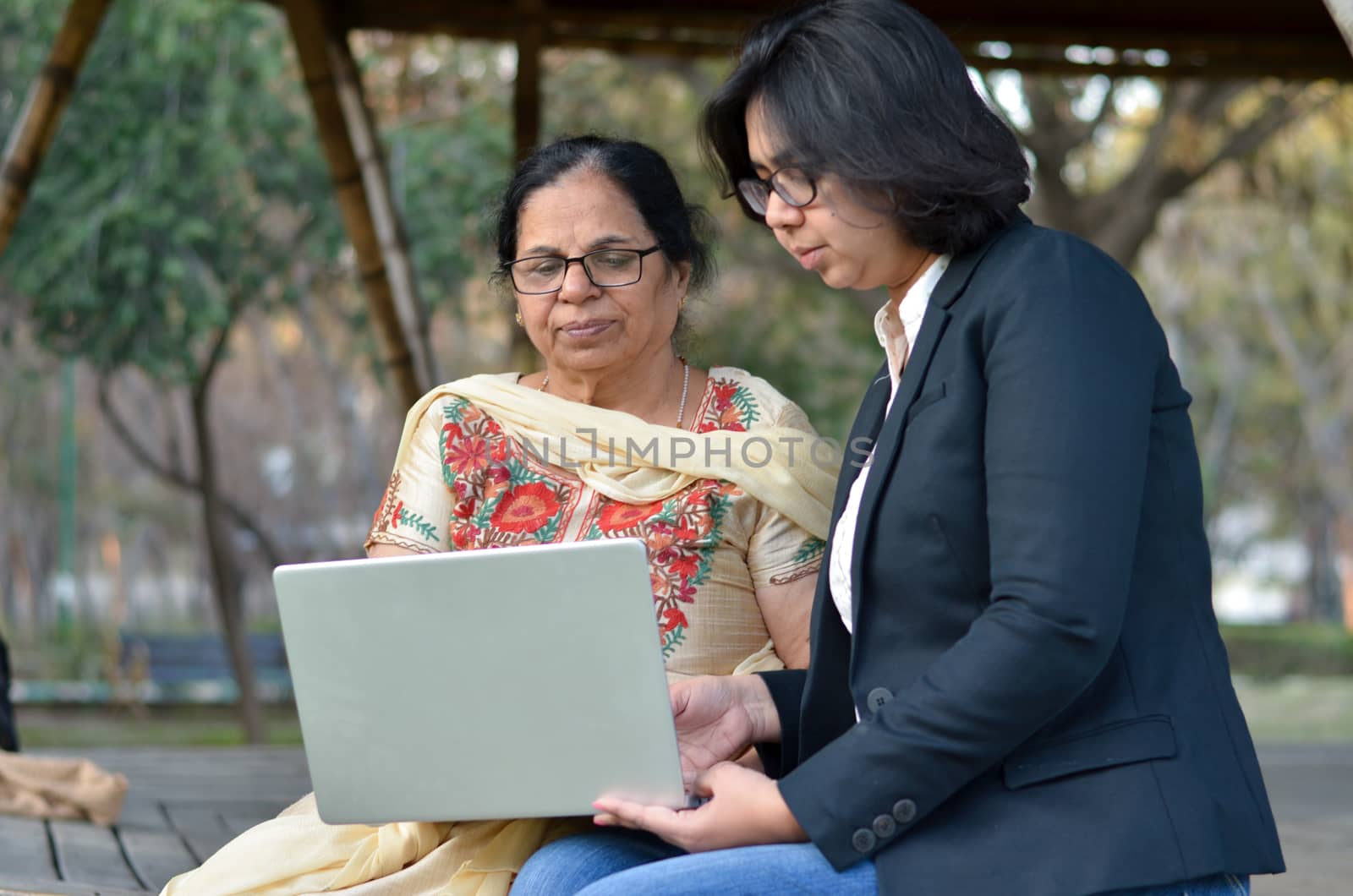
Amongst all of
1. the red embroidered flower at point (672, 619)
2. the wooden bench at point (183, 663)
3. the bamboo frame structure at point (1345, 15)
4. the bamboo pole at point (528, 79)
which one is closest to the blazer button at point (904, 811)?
the red embroidered flower at point (672, 619)

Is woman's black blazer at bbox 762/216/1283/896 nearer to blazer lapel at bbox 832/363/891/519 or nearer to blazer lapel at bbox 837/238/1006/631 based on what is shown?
Result: blazer lapel at bbox 837/238/1006/631

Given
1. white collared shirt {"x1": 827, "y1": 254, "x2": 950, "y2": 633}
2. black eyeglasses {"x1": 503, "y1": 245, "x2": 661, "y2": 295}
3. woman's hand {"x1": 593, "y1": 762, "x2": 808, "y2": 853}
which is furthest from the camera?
black eyeglasses {"x1": 503, "y1": 245, "x2": 661, "y2": 295}

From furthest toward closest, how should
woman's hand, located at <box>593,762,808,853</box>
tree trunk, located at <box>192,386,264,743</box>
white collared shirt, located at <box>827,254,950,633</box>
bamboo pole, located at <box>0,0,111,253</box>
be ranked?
tree trunk, located at <box>192,386,264,743</box> < bamboo pole, located at <box>0,0,111,253</box> < white collared shirt, located at <box>827,254,950,633</box> < woman's hand, located at <box>593,762,808,853</box>

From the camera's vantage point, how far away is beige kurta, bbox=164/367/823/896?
5.89 feet

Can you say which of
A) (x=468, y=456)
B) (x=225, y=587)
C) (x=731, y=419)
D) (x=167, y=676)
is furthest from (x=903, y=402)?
(x=167, y=676)

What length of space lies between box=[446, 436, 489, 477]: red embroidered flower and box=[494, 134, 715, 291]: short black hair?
0.30 metres

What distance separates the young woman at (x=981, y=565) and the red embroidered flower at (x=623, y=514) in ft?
1.58

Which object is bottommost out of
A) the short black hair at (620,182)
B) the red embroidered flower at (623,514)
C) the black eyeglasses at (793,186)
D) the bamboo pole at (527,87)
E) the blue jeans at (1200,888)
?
the blue jeans at (1200,888)

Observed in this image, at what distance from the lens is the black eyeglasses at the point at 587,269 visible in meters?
2.06

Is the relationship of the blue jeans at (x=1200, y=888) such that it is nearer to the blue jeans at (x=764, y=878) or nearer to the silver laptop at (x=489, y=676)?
the blue jeans at (x=764, y=878)

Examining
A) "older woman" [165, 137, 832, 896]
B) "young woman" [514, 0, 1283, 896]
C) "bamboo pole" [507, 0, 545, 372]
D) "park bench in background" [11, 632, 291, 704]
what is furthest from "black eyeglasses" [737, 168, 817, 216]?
"park bench in background" [11, 632, 291, 704]

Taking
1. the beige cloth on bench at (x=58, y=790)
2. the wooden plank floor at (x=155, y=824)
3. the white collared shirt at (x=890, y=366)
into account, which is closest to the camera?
the white collared shirt at (x=890, y=366)

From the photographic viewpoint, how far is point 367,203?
14.9 ft

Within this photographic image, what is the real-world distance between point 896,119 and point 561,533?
81 cm
